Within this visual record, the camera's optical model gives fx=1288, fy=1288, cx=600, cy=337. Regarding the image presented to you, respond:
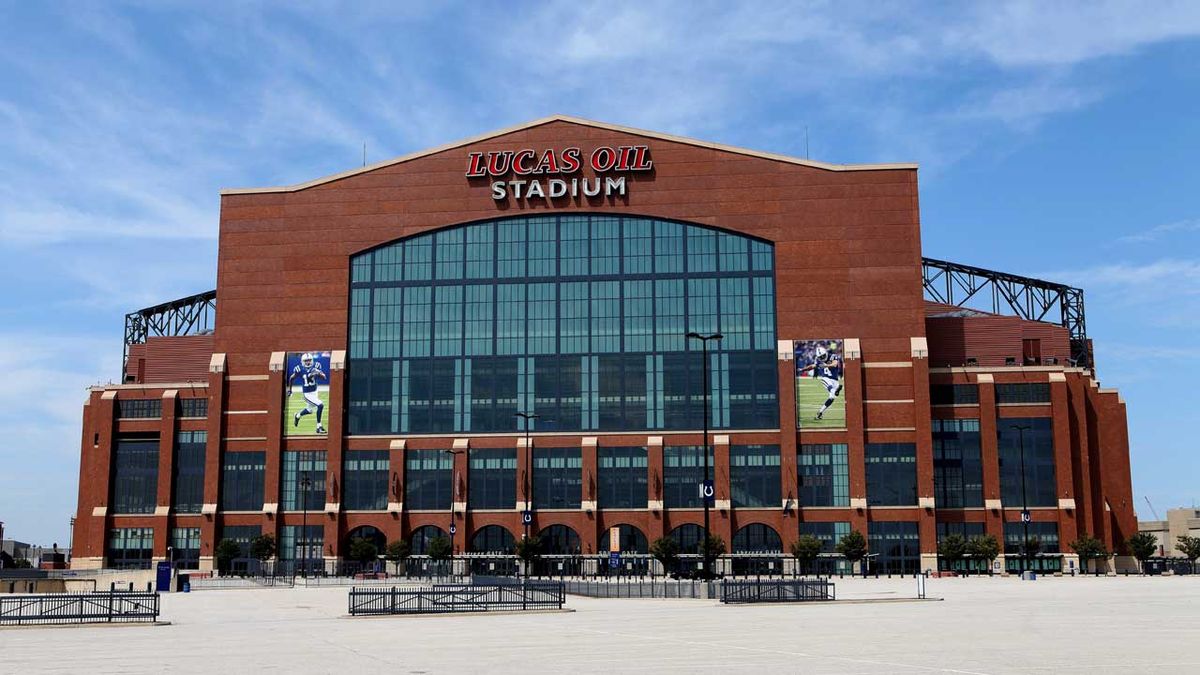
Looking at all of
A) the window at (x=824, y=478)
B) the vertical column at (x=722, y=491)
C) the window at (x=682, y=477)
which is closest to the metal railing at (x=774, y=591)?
the vertical column at (x=722, y=491)

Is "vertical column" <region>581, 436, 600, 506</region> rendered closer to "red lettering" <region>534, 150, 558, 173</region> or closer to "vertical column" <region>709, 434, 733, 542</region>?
"vertical column" <region>709, 434, 733, 542</region>

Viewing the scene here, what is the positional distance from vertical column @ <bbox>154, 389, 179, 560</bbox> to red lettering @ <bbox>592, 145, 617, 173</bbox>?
44.7 m

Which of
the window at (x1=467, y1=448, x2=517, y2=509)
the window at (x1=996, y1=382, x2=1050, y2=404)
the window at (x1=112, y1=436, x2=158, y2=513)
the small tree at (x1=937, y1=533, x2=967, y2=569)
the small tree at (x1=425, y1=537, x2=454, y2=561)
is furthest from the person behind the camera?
the window at (x1=112, y1=436, x2=158, y2=513)

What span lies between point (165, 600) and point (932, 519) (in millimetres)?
65765

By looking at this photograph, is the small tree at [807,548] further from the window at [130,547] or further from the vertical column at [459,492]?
the window at [130,547]

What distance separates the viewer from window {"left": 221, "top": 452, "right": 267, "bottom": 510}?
388ft

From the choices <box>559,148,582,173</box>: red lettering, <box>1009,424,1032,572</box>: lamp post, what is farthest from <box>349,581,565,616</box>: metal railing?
<box>559,148,582,173</box>: red lettering

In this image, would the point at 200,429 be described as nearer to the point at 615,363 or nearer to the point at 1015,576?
the point at 615,363

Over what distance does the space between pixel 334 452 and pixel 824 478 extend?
44.1m

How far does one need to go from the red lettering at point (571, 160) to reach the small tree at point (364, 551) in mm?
37988

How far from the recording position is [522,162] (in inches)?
4685

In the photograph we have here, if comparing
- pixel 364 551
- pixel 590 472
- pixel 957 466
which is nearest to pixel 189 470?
pixel 364 551

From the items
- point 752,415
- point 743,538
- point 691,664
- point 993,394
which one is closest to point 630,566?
point 743,538

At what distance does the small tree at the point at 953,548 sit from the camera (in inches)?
4306
